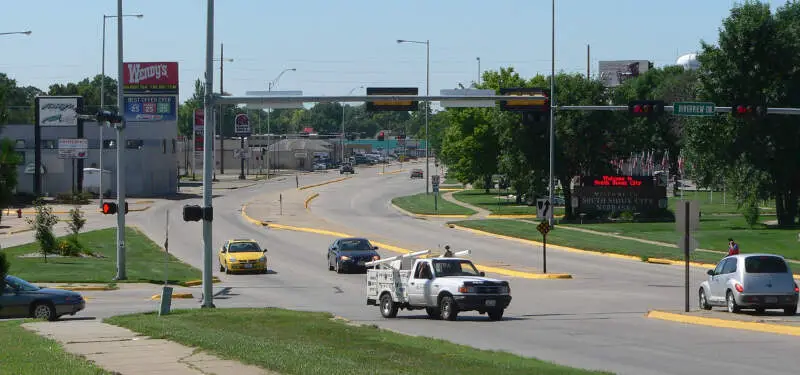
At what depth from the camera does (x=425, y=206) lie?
9194 cm

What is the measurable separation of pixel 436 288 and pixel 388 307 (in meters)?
1.96

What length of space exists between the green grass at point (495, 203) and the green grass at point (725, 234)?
14.2m

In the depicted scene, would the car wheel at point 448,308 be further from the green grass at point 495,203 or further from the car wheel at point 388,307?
the green grass at point 495,203

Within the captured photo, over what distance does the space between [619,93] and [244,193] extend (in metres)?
46.2

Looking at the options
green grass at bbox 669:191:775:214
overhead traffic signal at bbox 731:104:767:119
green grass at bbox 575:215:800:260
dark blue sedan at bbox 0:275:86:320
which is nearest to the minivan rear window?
overhead traffic signal at bbox 731:104:767:119

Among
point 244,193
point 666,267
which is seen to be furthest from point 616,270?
point 244,193

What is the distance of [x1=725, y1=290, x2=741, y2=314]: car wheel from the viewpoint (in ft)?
91.1

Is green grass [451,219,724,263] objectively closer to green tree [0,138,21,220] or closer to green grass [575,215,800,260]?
green grass [575,215,800,260]

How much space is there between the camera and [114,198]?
93.6 m

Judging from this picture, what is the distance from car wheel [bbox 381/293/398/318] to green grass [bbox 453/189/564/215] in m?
55.8

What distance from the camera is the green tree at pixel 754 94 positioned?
210ft

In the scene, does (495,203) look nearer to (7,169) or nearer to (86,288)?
(86,288)

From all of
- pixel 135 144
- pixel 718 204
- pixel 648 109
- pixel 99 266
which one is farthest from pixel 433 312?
pixel 718 204

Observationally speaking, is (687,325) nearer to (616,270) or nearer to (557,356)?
(557,356)
